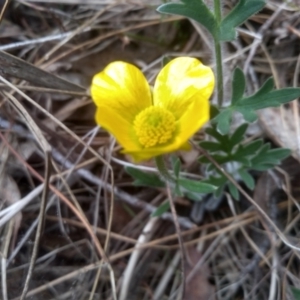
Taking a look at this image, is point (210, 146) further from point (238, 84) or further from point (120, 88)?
point (120, 88)

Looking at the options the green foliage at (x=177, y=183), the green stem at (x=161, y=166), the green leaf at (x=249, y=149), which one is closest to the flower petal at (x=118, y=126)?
the green stem at (x=161, y=166)

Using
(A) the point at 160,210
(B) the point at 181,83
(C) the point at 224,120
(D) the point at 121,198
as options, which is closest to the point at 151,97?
(B) the point at 181,83

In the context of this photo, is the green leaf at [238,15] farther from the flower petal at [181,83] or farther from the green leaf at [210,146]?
the green leaf at [210,146]

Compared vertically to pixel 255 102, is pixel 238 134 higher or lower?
lower

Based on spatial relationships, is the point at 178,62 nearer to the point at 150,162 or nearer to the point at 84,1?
the point at 150,162

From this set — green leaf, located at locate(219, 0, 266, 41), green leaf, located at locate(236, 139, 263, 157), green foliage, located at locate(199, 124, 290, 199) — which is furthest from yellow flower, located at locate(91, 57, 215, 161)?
green leaf, located at locate(236, 139, 263, 157)

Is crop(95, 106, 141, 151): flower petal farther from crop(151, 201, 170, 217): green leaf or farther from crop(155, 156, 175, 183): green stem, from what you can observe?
crop(151, 201, 170, 217): green leaf

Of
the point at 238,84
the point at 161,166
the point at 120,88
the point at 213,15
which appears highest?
the point at 213,15
